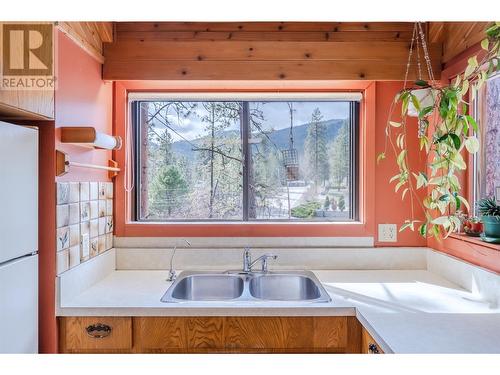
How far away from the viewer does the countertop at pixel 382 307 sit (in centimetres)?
122

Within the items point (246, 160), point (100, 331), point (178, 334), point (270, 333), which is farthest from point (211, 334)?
point (246, 160)

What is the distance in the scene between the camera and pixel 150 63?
7.21 ft

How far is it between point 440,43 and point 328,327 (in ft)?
5.75

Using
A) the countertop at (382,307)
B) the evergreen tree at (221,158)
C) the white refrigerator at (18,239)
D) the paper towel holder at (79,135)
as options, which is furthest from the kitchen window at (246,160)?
the white refrigerator at (18,239)

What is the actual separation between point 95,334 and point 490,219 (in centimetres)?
185

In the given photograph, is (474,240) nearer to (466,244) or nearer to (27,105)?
(466,244)

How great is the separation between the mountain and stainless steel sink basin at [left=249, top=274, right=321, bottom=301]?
0.83 meters

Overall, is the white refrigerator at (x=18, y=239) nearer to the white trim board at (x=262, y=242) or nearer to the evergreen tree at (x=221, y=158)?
the white trim board at (x=262, y=242)

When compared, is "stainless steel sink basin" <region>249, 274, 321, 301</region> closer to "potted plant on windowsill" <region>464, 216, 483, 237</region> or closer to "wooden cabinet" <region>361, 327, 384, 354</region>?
"wooden cabinet" <region>361, 327, 384, 354</region>

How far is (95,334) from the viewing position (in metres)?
1.62

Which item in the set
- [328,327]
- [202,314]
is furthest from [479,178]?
[202,314]

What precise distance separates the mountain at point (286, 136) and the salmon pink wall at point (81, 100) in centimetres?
46
